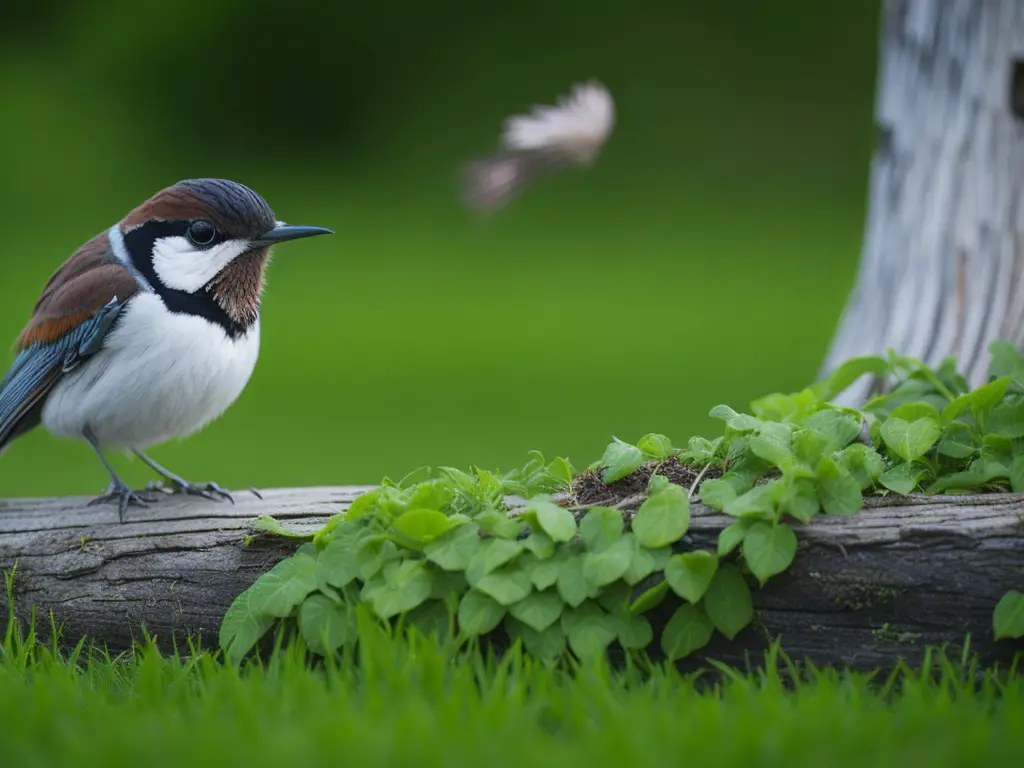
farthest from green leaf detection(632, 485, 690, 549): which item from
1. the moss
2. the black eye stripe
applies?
the black eye stripe

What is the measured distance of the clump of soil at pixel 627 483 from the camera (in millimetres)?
2807

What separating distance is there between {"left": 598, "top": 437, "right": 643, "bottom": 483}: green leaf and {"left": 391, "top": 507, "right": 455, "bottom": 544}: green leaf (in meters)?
0.42

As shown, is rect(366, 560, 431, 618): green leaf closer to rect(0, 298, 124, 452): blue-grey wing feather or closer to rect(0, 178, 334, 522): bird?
rect(0, 178, 334, 522): bird

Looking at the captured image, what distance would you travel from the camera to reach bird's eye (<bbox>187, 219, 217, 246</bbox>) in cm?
339

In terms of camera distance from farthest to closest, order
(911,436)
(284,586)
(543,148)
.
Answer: (543,148)
(911,436)
(284,586)

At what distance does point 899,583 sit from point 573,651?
73 cm

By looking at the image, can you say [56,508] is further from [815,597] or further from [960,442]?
[960,442]

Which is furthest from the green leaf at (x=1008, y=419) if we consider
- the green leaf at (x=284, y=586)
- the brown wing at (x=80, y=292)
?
the brown wing at (x=80, y=292)

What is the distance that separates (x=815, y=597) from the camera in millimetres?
2559

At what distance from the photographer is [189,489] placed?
11.9 ft

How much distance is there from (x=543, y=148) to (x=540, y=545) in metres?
1.88

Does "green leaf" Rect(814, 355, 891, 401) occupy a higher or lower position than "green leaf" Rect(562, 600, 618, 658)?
higher

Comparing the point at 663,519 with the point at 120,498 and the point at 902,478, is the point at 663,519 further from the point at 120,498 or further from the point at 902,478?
the point at 120,498

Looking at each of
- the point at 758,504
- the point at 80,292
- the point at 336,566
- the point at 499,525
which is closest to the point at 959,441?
the point at 758,504
